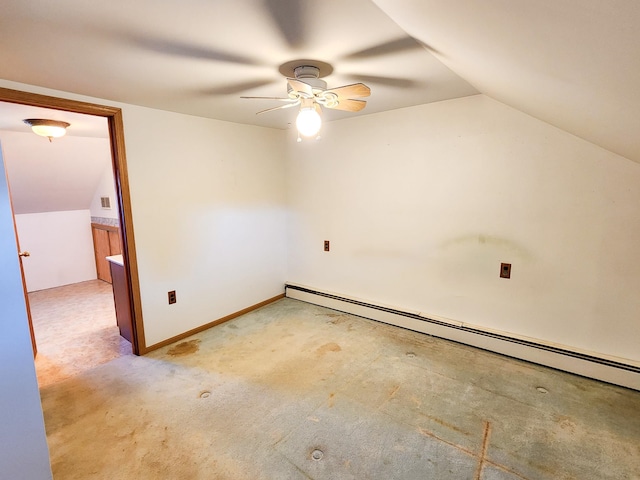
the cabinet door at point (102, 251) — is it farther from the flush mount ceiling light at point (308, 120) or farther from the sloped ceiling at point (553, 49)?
the sloped ceiling at point (553, 49)

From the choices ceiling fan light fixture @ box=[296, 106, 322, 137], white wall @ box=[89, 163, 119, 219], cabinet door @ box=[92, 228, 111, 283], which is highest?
ceiling fan light fixture @ box=[296, 106, 322, 137]

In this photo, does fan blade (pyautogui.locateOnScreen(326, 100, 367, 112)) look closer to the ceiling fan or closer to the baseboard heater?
the ceiling fan

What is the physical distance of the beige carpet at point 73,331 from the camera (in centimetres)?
264

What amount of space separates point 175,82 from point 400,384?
256 centimetres

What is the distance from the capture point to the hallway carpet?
161cm

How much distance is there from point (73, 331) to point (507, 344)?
13.8 ft

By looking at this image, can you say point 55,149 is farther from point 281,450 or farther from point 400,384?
point 400,384

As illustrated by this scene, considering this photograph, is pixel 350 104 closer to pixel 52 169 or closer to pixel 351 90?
pixel 351 90

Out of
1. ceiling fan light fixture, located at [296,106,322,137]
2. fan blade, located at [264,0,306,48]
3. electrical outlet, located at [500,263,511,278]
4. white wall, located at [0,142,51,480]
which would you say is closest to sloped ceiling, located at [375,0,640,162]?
fan blade, located at [264,0,306,48]

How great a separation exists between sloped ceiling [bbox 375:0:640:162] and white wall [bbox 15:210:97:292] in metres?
5.64

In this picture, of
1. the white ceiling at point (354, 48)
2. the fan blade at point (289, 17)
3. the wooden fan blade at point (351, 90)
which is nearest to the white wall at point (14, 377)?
the white ceiling at point (354, 48)

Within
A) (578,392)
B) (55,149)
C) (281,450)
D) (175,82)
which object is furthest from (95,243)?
(578,392)

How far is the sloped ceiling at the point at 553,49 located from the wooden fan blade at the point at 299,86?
0.54 meters

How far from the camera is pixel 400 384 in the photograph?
2.26 meters
